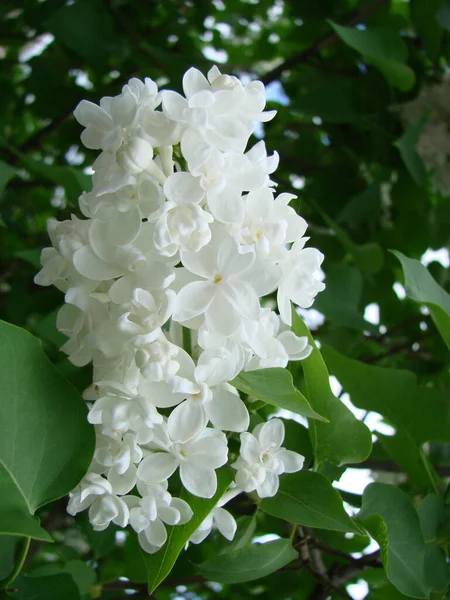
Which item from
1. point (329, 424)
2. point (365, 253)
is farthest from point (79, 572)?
point (365, 253)

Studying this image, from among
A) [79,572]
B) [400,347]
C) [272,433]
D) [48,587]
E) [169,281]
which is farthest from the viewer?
[400,347]

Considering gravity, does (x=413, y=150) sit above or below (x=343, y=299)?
above

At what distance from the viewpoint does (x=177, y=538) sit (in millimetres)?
544

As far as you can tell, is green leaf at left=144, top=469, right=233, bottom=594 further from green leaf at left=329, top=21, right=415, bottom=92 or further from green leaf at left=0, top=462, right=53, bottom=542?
green leaf at left=329, top=21, right=415, bottom=92

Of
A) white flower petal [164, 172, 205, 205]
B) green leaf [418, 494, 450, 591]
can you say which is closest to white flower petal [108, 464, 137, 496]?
white flower petal [164, 172, 205, 205]

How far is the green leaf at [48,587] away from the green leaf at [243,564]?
167mm

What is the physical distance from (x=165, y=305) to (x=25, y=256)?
621mm

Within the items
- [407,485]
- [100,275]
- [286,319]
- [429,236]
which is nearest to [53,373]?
[100,275]

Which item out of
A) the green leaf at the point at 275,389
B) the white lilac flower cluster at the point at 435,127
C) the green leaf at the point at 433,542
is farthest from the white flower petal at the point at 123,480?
the white lilac flower cluster at the point at 435,127

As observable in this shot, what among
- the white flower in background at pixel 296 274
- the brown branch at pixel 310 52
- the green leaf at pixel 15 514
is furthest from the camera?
the brown branch at pixel 310 52

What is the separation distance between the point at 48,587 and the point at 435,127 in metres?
0.97

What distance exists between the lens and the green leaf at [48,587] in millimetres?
678

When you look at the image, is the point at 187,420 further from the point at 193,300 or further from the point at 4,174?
the point at 4,174

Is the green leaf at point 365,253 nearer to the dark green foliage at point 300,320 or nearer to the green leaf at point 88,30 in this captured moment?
the dark green foliage at point 300,320
